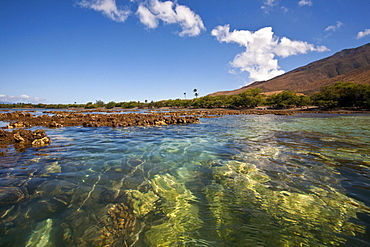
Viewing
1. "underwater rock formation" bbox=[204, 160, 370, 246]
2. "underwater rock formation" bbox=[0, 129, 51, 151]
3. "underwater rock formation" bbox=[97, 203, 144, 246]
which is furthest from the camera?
"underwater rock formation" bbox=[0, 129, 51, 151]

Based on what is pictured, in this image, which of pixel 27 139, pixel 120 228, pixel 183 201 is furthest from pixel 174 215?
pixel 27 139

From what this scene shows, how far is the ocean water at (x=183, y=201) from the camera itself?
2.36 meters

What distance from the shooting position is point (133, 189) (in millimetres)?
3701

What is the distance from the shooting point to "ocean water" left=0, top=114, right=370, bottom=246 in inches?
93.0

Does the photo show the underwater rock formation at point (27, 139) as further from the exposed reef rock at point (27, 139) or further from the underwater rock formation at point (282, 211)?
the underwater rock formation at point (282, 211)

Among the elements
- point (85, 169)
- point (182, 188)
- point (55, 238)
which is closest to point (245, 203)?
point (182, 188)

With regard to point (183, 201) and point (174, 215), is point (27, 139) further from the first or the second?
point (174, 215)

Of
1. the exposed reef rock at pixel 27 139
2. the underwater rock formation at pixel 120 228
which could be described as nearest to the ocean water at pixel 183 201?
the underwater rock formation at pixel 120 228

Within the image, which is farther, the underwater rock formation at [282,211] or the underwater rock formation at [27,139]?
the underwater rock formation at [27,139]

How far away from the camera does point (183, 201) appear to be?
3.30 metres

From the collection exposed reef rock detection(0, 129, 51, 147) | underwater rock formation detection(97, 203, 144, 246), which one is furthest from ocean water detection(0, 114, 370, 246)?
exposed reef rock detection(0, 129, 51, 147)

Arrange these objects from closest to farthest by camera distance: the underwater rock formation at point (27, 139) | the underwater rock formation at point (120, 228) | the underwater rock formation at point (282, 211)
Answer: the underwater rock formation at point (120, 228) → the underwater rock formation at point (282, 211) → the underwater rock formation at point (27, 139)

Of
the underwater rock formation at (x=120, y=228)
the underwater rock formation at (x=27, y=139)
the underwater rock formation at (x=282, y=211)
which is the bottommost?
the underwater rock formation at (x=282, y=211)

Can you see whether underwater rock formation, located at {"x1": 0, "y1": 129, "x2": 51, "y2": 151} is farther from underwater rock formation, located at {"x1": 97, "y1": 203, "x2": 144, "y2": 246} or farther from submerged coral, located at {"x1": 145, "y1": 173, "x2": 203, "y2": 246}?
underwater rock formation, located at {"x1": 97, "y1": 203, "x2": 144, "y2": 246}
